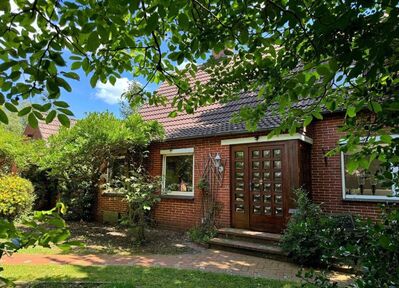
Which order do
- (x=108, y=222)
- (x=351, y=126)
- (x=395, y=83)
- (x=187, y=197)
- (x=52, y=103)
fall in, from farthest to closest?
(x=108, y=222) < (x=187, y=197) < (x=351, y=126) < (x=395, y=83) < (x=52, y=103)

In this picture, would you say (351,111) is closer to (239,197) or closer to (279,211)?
(279,211)

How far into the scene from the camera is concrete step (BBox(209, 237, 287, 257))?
7164 millimetres

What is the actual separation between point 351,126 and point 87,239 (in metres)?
8.32

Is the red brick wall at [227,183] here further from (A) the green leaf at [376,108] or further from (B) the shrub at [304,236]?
(A) the green leaf at [376,108]

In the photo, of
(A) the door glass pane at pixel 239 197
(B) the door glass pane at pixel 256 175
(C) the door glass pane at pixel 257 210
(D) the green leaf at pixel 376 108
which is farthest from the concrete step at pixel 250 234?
(D) the green leaf at pixel 376 108

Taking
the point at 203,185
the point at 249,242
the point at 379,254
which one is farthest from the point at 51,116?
the point at 203,185

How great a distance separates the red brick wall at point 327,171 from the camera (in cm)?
810

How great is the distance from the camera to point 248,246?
7625mm

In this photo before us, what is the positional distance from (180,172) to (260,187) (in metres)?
3.31

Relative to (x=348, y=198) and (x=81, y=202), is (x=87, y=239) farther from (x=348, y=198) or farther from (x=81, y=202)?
(x=348, y=198)

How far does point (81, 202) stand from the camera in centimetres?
1236

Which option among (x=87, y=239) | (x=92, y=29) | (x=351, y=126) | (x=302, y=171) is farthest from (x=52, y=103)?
(x=87, y=239)

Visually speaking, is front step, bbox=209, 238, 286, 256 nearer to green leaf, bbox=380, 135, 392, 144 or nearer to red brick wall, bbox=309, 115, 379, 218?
red brick wall, bbox=309, 115, 379, 218

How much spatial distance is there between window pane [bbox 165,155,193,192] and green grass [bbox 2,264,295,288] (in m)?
4.80
